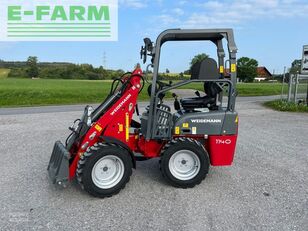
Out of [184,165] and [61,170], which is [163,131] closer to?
[184,165]

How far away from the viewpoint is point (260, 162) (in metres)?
5.68

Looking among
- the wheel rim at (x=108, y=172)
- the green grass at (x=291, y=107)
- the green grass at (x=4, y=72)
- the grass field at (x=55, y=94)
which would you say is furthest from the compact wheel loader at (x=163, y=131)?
the green grass at (x=4, y=72)

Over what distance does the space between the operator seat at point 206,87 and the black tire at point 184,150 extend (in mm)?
693

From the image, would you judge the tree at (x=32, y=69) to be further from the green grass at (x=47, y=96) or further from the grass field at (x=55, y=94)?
the green grass at (x=47, y=96)

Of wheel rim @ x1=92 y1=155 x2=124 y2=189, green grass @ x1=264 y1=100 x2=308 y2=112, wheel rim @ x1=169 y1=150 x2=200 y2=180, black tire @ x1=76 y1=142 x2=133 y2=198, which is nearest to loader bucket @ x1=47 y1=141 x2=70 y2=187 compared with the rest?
black tire @ x1=76 y1=142 x2=133 y2=198

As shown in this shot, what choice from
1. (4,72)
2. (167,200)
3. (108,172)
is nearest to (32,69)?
(4,72)

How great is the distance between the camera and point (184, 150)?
14.0ft

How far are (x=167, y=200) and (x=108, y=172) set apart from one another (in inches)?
34.9

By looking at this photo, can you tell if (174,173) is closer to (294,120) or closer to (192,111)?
(192,111)

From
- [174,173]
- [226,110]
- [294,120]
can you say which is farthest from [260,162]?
[294,120]

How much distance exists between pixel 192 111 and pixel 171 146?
0.72 meters

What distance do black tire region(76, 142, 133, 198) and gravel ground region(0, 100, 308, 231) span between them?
13 cm

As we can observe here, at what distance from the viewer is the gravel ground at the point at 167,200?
3293mm

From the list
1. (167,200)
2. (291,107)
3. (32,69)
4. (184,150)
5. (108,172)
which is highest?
(32,69)
